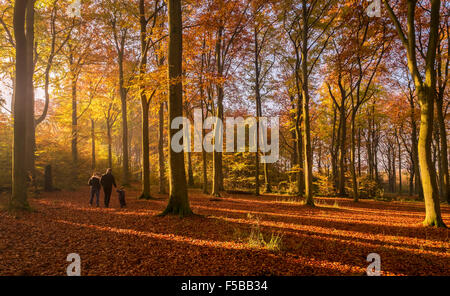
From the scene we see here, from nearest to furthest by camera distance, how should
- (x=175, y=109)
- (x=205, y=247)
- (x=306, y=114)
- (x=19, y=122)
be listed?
(x=205, y=247) → (x=175, y=109) → (x=19, y=122) → (x=306, y=114)

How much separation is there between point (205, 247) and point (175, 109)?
4.34 meters

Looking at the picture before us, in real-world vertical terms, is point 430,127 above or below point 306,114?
below

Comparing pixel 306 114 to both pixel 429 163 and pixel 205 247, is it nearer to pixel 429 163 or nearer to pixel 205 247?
pixel 429 163

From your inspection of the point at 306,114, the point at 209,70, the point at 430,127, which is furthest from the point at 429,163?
the point at 209,70

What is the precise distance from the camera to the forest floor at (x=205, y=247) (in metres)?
3.28

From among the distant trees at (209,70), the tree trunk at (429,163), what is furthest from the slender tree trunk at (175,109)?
the tree trunk at (429,163)

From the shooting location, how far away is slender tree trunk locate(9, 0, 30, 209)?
6781 millimetres

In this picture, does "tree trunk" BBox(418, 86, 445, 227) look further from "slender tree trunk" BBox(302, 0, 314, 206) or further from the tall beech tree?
"slender tree trunk" BBox(302, 0, 314, 206)

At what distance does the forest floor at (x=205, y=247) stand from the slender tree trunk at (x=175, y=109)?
527 mm

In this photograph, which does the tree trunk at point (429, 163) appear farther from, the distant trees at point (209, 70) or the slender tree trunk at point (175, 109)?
the slender tree trunk at point (175, 109)

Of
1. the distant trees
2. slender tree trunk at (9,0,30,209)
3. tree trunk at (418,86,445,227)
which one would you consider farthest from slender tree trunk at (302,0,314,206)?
slender tree trunk at (9,0,30,209)

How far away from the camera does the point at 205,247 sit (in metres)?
4.16
